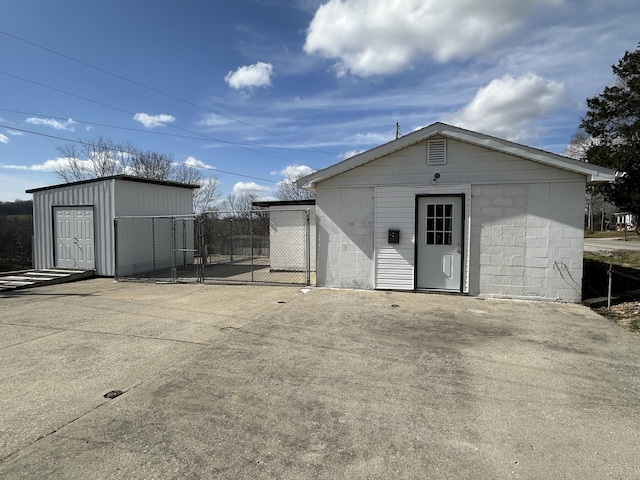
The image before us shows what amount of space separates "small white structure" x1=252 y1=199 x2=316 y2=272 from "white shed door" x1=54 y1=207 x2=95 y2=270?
5.91m

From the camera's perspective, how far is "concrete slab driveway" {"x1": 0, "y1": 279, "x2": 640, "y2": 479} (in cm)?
256

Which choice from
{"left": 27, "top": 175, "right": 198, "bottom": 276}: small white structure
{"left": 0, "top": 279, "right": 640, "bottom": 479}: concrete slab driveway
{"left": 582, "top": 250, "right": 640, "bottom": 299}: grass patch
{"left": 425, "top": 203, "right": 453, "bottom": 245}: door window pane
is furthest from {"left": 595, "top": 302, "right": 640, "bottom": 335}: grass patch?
{"left": 27, "top": 175, "right": 198, "bottom": 276}: small white structure

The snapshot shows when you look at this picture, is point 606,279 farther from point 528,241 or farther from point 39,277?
point 39,277

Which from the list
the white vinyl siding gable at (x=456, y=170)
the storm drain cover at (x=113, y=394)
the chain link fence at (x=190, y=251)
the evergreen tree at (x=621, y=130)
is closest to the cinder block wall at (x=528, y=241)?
the white vinyl siding gable at (x=456, y=170)

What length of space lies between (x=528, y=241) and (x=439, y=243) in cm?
179

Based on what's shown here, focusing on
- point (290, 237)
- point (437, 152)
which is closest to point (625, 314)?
point (437, 152)

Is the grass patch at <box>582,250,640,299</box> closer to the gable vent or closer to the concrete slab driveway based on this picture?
the concrete slab driveway

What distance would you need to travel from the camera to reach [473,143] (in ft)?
25.8

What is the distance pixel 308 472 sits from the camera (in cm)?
245

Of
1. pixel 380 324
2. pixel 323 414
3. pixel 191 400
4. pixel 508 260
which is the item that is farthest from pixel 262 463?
pixel 508 260

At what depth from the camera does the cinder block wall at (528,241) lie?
24.8 feet

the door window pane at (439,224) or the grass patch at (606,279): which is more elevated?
A: the door window pane at (439,224)

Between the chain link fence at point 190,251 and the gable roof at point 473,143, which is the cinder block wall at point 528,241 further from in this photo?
the chain link fence at point 190,251

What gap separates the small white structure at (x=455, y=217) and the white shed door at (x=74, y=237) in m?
8.00
